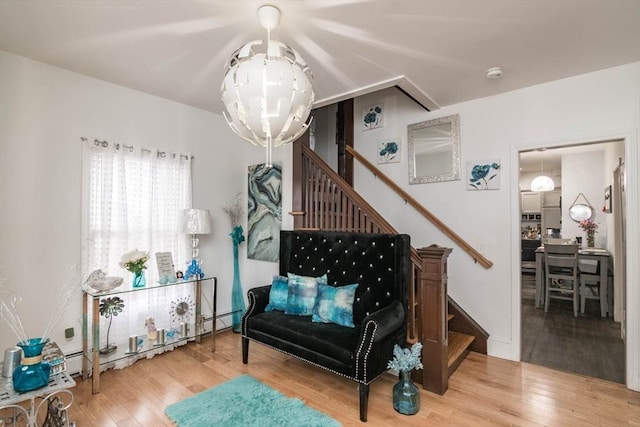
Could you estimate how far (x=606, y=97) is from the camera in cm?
276

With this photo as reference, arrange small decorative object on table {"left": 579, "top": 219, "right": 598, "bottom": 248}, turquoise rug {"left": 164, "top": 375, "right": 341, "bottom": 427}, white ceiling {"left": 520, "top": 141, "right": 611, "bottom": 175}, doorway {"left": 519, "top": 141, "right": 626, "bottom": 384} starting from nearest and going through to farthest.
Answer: turquoise rug {"left": 164, "top": 375, "right": 341, "bottom": 427}
doorway {"left": 519, "top": 141, "right": 626, "bottom": 384}
small decorative object on table {"left": 579, "top": 219, "right": 598, "bottom": 248}
white ceiling {"left": 520, "top": 141, "right": 611, "bottom": 175}

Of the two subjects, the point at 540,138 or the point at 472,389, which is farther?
the point at 540,138

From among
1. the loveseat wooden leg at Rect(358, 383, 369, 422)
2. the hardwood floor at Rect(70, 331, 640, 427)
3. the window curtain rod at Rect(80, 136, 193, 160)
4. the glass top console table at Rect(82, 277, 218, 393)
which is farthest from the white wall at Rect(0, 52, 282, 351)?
the loveseat wooden leg at Rect(358, 383, 369, 422)

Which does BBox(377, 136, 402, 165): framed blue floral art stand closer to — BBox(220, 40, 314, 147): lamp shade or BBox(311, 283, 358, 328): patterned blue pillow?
BBox(311, 283, 358, 328): patterned blue pillow

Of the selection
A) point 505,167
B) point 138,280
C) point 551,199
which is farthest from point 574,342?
point 551,199

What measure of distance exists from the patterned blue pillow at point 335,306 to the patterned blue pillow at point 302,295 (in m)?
0.11

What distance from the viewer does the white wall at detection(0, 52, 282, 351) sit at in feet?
8.39

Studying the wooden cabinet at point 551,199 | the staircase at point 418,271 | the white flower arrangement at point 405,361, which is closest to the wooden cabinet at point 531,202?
the wooden cabinet at point 551,199

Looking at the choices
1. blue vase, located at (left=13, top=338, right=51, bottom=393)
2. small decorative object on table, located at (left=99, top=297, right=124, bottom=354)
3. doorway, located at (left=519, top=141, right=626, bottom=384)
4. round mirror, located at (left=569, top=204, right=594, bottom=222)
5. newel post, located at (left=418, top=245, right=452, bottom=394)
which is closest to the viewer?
blue vase, located at (left=13, top=338, right=51, bottom=393)

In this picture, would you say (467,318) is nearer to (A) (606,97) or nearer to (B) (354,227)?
(B) (354,227)

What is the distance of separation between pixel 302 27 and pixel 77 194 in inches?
97.5

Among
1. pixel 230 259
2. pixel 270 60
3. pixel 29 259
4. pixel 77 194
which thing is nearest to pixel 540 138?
pixel 270 60

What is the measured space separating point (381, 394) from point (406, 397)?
1.06 ft

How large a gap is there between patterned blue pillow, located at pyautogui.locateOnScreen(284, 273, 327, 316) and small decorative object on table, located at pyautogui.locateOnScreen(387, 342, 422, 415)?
0.89 m
